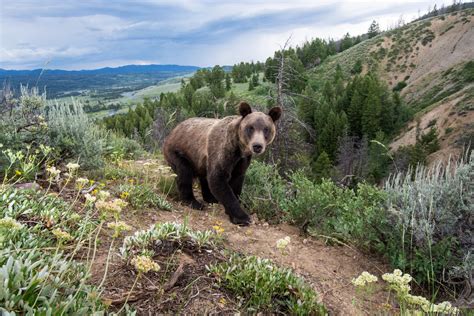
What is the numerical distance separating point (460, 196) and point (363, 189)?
1.55m

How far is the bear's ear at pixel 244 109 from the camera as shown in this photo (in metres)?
5.08

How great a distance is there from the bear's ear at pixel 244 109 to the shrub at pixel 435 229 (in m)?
2.30

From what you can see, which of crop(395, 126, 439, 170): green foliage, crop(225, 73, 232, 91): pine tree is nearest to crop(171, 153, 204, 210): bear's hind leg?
crop(395, 126, 439, 170): green foliage

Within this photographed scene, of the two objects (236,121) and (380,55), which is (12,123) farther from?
(380,55)

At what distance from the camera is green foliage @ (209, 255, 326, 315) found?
2.78 metres

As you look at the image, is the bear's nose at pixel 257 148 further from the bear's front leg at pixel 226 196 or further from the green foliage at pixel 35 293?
the green foliage at pixel 35 293

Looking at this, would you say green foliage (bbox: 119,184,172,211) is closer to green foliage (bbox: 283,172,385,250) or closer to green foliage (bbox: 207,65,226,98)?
green foliage (bbox: 283,172,385,250)

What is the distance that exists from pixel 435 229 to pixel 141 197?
146 inches

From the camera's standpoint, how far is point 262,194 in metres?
6.26

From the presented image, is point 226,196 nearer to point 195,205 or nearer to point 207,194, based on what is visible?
point 195,205

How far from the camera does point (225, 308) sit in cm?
268

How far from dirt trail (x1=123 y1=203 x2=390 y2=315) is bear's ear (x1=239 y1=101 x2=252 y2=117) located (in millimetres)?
1615

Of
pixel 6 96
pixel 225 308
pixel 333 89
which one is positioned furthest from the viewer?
pixel 333 89

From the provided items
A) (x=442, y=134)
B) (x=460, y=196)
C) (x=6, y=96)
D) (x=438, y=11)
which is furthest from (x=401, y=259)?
(x=438, y=11)
